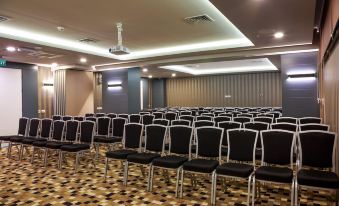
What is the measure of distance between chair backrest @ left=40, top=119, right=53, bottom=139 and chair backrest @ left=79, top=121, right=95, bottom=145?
3.79 feet

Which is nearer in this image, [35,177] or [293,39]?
[35,177]

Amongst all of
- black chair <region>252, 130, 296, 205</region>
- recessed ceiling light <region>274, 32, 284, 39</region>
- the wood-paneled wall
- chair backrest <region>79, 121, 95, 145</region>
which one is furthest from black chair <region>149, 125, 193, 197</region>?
the wood-paneled wall

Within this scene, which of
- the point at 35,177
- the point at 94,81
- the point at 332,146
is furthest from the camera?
the point at 94,81

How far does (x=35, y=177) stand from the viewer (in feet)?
16.7

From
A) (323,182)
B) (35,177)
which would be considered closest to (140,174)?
(35,177)

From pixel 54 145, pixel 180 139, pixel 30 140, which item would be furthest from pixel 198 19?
pixel 30 140

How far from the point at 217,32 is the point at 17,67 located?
736 cm

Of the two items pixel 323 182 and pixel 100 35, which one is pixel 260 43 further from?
pixel 323 182

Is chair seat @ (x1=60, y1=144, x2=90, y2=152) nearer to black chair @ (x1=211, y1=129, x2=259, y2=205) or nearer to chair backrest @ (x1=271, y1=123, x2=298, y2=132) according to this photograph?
black chair @ (x1=211, y1=129, x2=259, y2=205)

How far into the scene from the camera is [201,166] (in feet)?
12.2

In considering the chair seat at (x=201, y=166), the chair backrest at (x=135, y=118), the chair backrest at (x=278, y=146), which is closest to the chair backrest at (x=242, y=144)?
the chair backrest at (x=278, y=146)

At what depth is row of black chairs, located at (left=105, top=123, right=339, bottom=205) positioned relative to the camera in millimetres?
3182

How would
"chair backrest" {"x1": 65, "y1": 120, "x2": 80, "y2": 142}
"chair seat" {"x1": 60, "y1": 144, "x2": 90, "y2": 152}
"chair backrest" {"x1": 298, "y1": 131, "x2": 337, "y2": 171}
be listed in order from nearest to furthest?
"chair backrest" {"x1": 298, "y1": 131, "x2": 337, "y2": 171}, "chair seat" {"x1": 60, "y1": 144, "x2": 90, "y2": 152}, "chair backrest" {"x1": 65, "y1": 120, "x2": 80, "y2": 142}

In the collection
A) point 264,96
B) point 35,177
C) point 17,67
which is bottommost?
point 35,177
